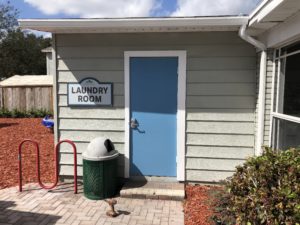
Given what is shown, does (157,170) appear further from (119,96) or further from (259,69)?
(259,69)

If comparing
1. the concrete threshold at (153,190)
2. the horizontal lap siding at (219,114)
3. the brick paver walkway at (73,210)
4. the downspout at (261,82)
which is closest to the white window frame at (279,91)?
the downspout at (261,82)

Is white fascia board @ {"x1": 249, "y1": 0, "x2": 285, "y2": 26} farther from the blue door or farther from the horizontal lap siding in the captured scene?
the blue door

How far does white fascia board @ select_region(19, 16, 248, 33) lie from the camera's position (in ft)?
13.5

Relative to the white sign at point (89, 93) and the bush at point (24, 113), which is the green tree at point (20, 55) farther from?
the white sign at point (89, 93)

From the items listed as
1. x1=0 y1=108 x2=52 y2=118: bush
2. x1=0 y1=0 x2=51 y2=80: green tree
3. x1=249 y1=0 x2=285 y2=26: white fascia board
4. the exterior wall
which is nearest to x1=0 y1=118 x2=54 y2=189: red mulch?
the exterior wall

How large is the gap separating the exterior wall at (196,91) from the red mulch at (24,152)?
1322mm

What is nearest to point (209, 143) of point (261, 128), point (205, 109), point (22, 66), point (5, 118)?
point (205, 109)

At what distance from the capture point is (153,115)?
16.3ft

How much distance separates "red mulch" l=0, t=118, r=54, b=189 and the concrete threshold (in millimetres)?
1634

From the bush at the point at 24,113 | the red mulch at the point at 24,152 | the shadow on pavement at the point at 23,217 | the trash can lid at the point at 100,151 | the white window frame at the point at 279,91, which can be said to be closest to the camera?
the shadow on pavement at the point at 23,217

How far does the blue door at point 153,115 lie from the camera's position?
16.0 ft

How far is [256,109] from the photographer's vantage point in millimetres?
4715

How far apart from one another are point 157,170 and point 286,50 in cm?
269

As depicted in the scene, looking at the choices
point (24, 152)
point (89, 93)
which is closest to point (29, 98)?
point (24, 152)
